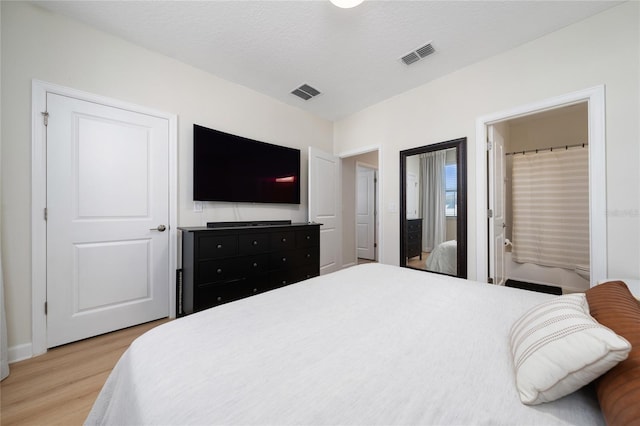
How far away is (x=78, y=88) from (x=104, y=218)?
3.66 ft

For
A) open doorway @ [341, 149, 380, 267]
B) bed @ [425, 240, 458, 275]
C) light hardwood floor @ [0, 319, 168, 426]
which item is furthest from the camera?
open doorway @ [341, 149, 380, 267]

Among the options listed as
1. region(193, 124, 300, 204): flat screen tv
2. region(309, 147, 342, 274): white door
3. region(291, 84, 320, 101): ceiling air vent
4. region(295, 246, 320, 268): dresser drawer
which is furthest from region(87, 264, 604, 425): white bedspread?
region(291, 84, 320, 101): ceiling air vent

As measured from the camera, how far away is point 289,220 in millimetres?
3467

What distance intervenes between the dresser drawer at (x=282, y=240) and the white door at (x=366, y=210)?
9.27ft

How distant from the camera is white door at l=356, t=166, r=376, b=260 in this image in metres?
5.48

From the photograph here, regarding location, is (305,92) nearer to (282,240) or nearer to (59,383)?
(282,240)

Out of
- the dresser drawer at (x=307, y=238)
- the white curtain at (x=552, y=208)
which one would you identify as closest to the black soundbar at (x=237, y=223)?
the dresser drawer at (x=307, y=238)

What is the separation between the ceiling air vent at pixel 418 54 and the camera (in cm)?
235

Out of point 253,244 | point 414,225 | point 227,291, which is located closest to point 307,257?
point 253,244

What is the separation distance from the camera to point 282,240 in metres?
2.80

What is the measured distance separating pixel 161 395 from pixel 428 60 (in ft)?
10.6

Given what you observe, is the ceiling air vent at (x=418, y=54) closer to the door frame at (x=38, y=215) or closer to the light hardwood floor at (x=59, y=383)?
the door frame at (x=38, y=215)

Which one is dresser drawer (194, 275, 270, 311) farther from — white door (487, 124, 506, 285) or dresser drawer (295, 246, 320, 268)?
white door (487, 124, 506, 285)

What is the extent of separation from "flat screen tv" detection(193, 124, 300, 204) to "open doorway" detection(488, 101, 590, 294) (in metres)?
2.61
